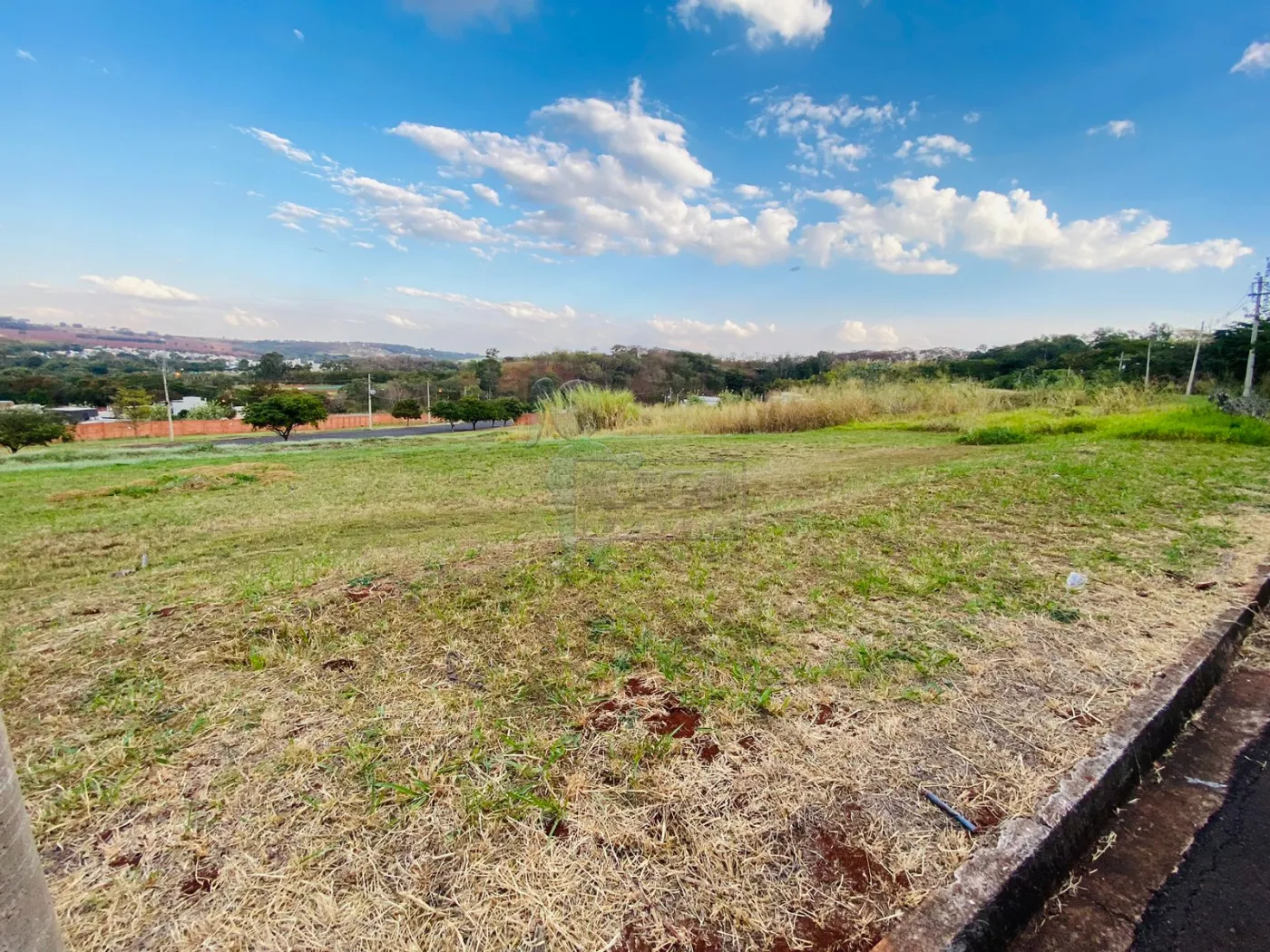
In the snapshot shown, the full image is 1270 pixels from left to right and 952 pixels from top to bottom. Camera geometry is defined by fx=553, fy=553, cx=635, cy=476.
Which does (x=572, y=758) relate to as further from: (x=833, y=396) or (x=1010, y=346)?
(x=1010, y=346)

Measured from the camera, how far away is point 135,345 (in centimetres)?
5331

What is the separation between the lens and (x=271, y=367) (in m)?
56.8

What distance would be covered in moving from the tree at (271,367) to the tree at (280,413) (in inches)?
1294

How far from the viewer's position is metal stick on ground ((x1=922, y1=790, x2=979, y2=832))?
50.7 inches

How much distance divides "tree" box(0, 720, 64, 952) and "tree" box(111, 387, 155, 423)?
41.7 metres

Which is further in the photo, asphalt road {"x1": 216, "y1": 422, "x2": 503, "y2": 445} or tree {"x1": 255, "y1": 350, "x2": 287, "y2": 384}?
tree {"x1": 255, "y1": 350, "x2": 287, "y2": 384}

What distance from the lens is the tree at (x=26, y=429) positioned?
2159cm

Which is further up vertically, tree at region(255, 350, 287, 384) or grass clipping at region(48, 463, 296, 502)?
tree at region(255, 350, 287, 384)

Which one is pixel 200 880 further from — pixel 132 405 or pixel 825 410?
pixel 132 405


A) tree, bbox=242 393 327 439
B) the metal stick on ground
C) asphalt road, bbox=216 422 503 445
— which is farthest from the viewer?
tree, bbox=242 393 327 439

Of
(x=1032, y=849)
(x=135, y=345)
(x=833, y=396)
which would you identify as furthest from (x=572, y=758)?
(x=135, y=345)

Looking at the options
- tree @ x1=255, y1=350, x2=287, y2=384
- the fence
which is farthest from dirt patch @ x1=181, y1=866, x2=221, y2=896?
tree @ x1=255, y1=350, x2=287, y2=384

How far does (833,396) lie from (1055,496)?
41.2 feet

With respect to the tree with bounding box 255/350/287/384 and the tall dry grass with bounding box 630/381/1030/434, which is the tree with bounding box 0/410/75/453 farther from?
the tree with bounding box 255/350/287/384
